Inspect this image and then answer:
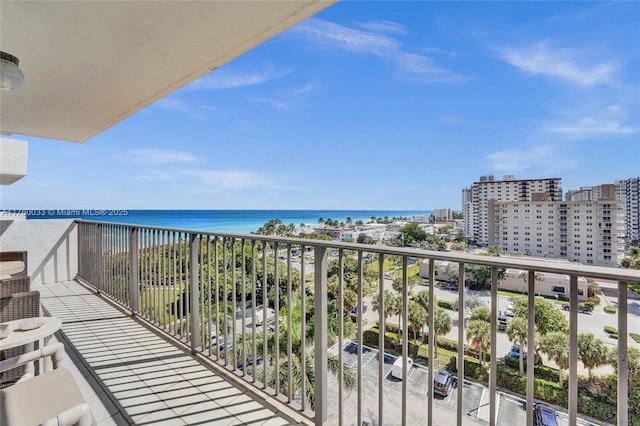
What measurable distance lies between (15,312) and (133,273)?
5.74ft

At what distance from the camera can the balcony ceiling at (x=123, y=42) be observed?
197 centimetres

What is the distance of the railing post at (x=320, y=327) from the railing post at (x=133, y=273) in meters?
2.77

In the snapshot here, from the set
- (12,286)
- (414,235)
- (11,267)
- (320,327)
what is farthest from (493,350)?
(414,235)

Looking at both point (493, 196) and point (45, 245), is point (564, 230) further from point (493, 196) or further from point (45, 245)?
point (45, 245)

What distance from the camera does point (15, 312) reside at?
6.40ft

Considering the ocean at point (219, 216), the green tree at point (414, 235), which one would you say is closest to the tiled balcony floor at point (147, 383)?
the green tree at point (414, 235)

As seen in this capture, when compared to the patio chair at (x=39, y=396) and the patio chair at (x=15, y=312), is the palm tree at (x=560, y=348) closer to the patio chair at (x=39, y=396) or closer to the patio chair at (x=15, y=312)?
the patio chair at (x=39, y=396)

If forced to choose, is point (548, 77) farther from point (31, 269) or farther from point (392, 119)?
point (31, 269)

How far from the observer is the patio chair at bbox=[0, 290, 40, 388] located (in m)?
1.87

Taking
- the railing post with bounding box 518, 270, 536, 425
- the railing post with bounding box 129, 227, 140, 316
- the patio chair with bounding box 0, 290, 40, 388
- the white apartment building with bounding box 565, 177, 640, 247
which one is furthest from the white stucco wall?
the white apartment building with bounding box 565, 177, 640, 247

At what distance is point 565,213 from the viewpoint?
1329 cm

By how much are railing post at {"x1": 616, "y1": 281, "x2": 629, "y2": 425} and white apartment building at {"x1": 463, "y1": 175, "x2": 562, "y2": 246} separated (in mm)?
17947

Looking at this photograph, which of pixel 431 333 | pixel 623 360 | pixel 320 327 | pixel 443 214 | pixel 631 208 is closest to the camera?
pixel 623 360

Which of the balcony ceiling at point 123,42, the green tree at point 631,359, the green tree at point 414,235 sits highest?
the balcony ceiling at point 123,42
